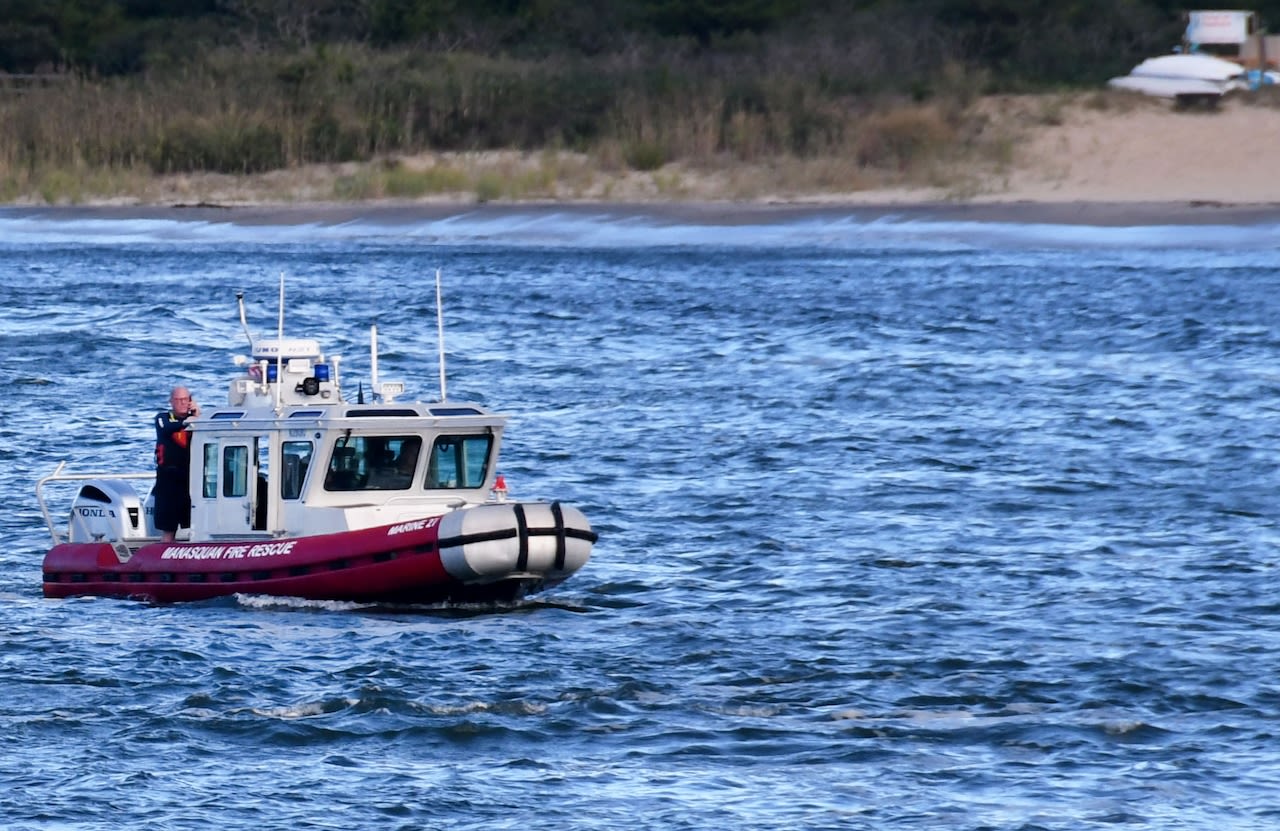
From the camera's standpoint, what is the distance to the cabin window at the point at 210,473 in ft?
60.1

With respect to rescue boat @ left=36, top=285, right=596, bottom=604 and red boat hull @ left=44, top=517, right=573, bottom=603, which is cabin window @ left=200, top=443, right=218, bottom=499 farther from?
red boat hull @ left=44, top=517, right=573, bottom=603

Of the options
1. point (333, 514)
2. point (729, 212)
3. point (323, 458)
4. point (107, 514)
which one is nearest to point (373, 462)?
point (323, 458)

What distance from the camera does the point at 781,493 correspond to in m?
23.7

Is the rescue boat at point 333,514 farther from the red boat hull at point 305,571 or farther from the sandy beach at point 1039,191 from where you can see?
the sandy beach at point 1039,191

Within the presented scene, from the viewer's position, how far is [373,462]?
1802 cm

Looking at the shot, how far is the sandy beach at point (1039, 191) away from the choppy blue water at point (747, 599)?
688 cm

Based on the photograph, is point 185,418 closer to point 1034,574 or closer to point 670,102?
point 1034,574

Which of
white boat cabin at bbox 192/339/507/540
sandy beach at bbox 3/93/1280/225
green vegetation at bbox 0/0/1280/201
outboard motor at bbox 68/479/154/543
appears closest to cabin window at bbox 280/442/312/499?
white boat cabin at bbox 192/339/507/540

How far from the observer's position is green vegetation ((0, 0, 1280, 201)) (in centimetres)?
5369

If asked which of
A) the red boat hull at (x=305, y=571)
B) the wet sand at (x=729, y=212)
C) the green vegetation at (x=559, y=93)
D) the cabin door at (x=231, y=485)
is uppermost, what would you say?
the green vegetation at (x=559, y=93)

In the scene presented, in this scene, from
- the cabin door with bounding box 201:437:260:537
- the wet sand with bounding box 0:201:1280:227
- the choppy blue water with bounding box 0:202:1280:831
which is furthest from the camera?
the wet sand with bounding box 0:201:1280:227

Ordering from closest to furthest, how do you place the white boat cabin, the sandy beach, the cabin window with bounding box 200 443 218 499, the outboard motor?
Result: the white boat cabin, the cabin window with bounding box 200 443 218 499, the outboard motor, the sandy beach

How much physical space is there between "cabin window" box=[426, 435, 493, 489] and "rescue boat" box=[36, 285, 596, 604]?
11 millimetres

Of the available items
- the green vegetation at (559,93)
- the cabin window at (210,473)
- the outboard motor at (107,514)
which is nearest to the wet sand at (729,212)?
the green vegetation at (559,93)
